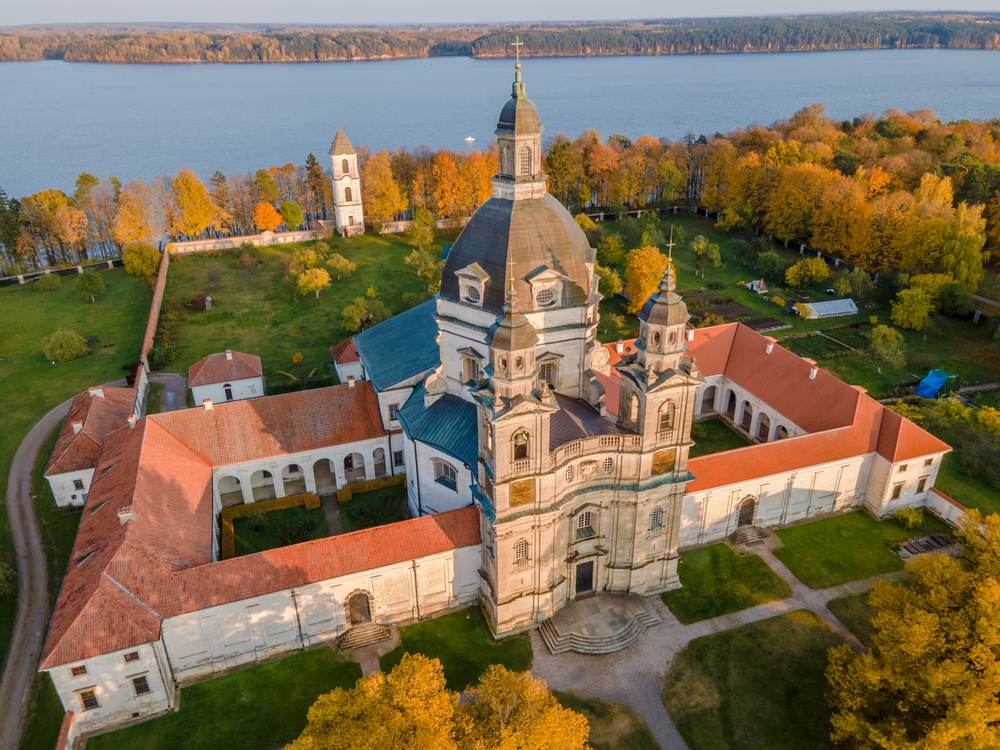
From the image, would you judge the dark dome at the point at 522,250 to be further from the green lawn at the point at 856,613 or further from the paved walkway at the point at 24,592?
Result: the paved walkway at the point at 24,592

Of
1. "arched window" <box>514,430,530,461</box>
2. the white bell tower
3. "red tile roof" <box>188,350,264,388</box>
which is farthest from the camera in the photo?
the white bell tower

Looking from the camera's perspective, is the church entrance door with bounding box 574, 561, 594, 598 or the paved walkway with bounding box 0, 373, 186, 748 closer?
the paved walkway with bounding box 0, 373, 186, 748

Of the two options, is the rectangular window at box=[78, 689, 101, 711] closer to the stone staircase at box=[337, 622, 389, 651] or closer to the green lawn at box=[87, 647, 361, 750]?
the green lawn at box=[87, 647, 361, 750]

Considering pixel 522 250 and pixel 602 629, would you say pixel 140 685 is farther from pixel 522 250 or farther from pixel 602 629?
pixel 522 250

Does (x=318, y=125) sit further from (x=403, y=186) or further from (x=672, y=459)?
(x=672, y=459)

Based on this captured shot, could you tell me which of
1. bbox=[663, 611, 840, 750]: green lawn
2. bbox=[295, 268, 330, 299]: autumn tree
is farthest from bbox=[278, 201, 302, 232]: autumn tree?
bbox=[663, 611, 840, 750]: green lawn

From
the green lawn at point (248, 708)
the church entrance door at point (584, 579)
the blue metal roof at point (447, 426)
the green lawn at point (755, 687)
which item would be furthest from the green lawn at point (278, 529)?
the green lawn at point (755, 687)
